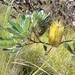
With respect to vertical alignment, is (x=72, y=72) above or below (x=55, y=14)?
below

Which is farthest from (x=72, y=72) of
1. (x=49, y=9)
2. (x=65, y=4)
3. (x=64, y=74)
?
(x=49, y=9)

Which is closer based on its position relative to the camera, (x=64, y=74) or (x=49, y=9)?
(x=64, y=74)

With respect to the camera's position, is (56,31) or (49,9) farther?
(49,9)

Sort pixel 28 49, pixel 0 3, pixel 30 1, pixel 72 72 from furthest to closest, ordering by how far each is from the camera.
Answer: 1. pixel 0 3
2. pixel 30 1
3. pixel 28 49
4. pixel 72 72

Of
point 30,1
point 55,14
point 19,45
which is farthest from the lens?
point 30,1

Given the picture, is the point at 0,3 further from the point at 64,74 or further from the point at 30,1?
the point at 64,74

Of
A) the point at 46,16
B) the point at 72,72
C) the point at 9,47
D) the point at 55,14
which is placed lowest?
Result: the point at 72,72

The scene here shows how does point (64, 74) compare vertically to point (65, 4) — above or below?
below

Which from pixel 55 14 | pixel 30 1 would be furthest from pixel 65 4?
pixel 30 1

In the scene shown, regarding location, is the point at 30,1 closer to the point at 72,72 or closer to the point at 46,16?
the point at 72,72
